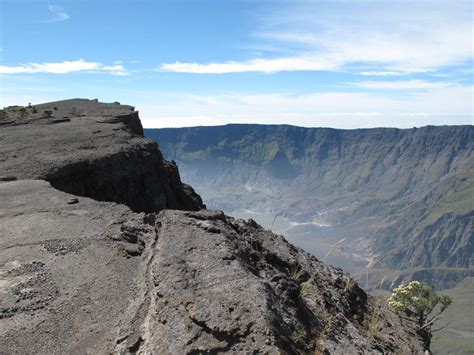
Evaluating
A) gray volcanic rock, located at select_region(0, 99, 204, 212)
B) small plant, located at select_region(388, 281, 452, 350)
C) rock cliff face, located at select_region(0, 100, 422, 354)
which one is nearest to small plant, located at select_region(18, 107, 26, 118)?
gray volcanic rock, located at select_region(0, 99, 204, 212)

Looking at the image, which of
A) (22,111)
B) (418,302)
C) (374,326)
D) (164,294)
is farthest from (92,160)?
(22,111)

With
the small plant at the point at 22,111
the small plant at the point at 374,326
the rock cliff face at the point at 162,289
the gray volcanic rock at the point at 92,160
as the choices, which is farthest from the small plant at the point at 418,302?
the small plant at the point at 22,111

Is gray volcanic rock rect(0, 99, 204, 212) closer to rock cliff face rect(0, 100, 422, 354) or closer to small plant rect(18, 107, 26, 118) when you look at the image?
small plant rect(18, 107, 26, 118)

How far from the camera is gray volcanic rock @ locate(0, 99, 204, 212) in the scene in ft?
68.2

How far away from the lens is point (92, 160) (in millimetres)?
22203

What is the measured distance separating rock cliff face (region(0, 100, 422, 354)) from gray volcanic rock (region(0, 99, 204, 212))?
3915 mm

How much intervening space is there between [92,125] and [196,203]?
873 centimetres

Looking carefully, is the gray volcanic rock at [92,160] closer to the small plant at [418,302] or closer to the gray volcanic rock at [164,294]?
the gray volcanic rock at [164,294]

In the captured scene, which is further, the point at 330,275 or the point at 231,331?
the point at 330,275

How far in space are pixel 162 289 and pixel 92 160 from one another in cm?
1524

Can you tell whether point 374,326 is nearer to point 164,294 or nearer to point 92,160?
point 164,294

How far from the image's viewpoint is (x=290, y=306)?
871 cm

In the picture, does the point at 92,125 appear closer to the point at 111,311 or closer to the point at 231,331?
the point at 111,311

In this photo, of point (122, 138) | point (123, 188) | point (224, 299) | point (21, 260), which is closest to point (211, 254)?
point (224, 299)
